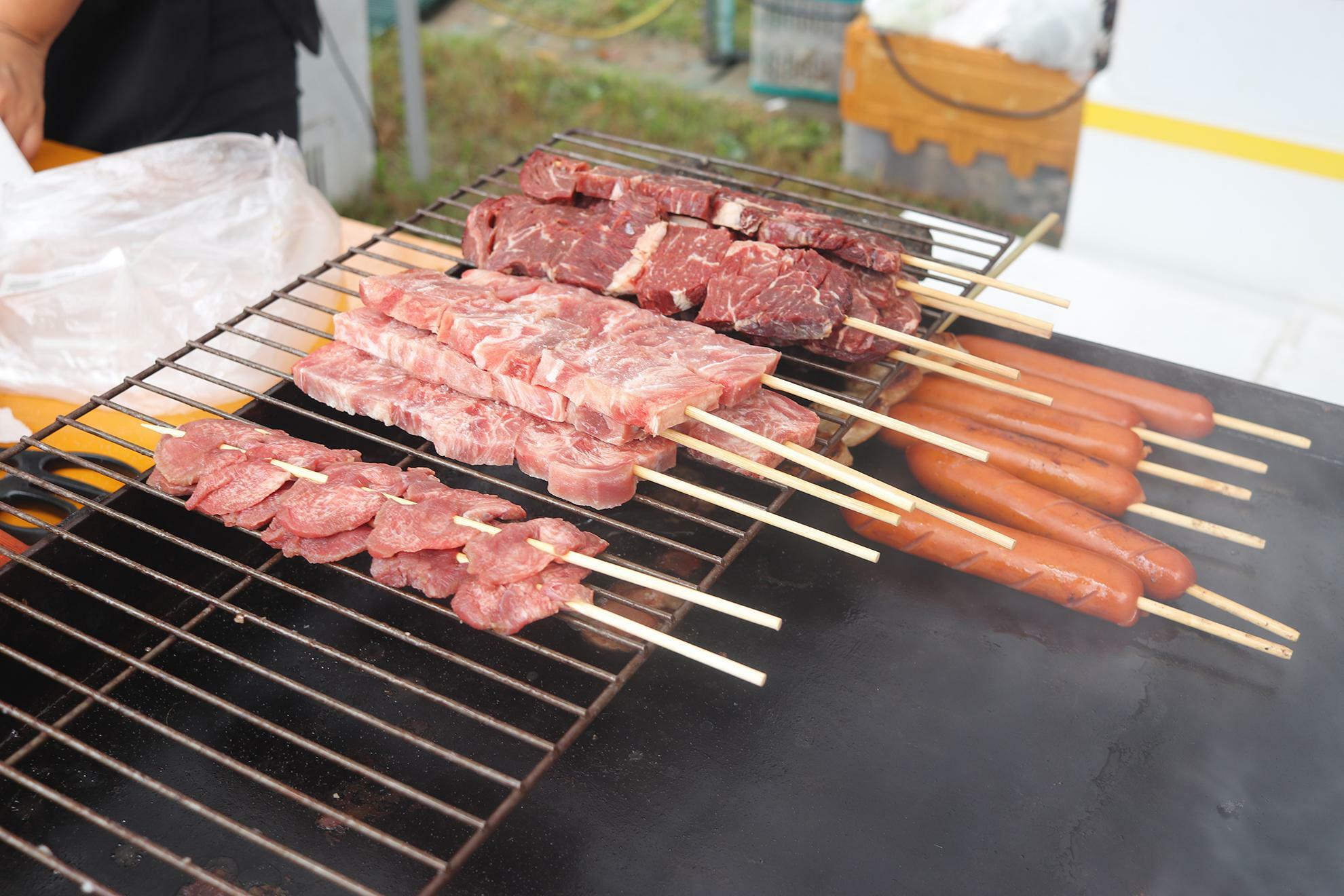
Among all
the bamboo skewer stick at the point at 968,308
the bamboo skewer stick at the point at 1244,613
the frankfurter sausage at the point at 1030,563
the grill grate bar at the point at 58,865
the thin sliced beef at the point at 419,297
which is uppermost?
the thin sliced beef at the point at 419,297

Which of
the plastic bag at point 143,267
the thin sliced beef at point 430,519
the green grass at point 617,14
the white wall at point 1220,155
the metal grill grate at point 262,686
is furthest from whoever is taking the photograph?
the green grass at point 617,14

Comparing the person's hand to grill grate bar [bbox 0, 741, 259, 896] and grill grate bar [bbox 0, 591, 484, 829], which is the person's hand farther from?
grill grate bar [bbox 0, 741, 259, 896]

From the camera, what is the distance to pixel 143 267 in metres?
3.73

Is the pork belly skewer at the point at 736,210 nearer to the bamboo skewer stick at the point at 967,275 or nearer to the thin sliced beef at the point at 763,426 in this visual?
the bamboo skewer stick at the point at 967,275

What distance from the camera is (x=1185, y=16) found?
4.70 metres

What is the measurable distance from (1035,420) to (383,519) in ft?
7.04

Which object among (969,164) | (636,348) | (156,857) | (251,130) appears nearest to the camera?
(156,857)

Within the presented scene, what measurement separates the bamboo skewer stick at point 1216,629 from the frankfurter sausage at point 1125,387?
2.57 ft

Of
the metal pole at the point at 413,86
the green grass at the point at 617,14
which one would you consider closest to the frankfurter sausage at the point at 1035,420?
the metal pole at the point at 413,86

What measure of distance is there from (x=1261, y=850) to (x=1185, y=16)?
367 centimetres

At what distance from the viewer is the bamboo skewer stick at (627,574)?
7.75ft

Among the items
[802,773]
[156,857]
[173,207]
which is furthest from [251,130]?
[802,773]

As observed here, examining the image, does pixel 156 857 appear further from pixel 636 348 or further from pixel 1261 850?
pixel 1261 850

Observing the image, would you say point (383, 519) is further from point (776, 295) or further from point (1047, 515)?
point (1047, 515)
